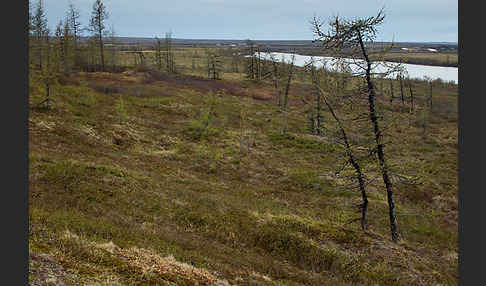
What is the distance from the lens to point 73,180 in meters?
14.4

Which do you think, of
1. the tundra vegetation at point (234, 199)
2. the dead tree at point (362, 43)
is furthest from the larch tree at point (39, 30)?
the dead tree at point (362, 43)

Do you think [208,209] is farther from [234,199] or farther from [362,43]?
[362,43]

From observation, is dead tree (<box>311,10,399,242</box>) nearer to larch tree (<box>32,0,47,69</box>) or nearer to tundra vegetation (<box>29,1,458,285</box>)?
Answer: tundra vegetation (<box>29,1,458,285</box>)

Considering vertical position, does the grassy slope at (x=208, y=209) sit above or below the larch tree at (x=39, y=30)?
below

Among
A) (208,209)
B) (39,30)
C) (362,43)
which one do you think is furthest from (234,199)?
(39,30)

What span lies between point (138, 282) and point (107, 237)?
10.4ft

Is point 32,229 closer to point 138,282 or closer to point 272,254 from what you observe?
point 138,282

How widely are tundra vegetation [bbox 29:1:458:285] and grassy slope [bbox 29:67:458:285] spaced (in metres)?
0.08

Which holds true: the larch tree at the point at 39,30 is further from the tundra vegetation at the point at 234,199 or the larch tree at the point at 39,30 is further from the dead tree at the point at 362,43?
the dead tree at the point at 362,43

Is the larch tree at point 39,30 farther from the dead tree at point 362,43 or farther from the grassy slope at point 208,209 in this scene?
the dead tree at point 362,43

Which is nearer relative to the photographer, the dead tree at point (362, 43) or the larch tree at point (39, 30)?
the dead tree at point (362, 43)

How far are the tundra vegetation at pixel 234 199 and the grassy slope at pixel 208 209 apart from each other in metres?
0.08

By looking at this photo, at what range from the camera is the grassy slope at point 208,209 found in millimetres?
8305

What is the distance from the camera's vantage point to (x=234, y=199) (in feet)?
57.8
